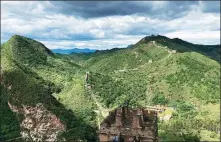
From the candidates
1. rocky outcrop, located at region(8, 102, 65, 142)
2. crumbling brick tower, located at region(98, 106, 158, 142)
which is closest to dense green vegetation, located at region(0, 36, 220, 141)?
rocky outcrop, located at region(8, 102, 65, 142)

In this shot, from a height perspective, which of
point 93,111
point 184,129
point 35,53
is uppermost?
point 35,53

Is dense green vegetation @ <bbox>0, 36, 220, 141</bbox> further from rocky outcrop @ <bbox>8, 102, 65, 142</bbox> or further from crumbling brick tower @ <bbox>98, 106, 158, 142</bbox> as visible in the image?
crumbling brick tower @ <bbox>98, 106, 158, 142</bbox>

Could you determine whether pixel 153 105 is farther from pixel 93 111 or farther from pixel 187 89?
pixel 93 111

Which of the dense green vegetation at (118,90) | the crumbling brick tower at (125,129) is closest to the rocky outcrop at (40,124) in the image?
the dense green vegetation at (118,90)

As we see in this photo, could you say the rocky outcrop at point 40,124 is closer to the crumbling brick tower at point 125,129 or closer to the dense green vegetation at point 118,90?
the dense green vegetation at point 118,90

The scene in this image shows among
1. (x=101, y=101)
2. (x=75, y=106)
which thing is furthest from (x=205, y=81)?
(x=75, y=106)

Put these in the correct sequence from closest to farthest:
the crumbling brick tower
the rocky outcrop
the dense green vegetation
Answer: the crumbling brick tower < the rocky outcrop < the dense green vegetation

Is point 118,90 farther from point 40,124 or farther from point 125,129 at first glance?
point 125,129
